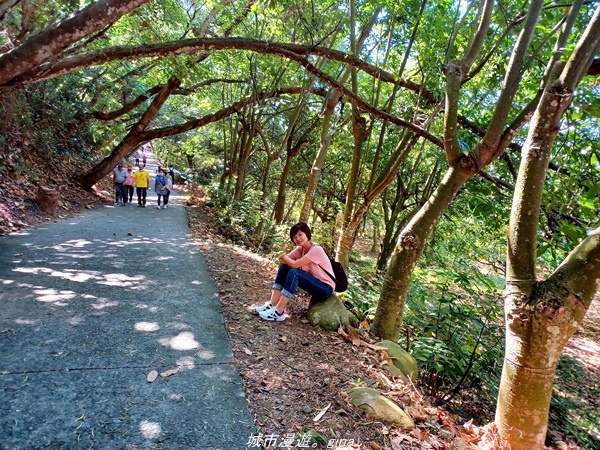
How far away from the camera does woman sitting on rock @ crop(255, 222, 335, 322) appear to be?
14.8 feet

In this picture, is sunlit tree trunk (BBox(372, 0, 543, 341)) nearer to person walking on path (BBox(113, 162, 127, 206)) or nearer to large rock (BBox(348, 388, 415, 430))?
large rock (BBox(348, 388, 415, 430))

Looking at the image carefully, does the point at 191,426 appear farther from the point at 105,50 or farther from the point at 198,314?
the point at 105,50

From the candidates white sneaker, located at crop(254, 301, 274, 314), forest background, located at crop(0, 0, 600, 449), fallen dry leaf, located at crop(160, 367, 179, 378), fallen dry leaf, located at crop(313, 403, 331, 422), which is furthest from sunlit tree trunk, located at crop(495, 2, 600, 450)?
fallen dry leaf, located at crop(160, 367, 179, 378)

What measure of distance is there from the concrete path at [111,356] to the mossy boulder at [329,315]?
121 cm

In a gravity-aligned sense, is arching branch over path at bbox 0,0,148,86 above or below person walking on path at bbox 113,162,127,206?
above

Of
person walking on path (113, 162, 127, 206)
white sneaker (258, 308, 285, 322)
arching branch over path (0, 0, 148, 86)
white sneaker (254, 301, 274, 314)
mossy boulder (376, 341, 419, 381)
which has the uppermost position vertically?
arching branch over path (0, 0, 148, 86)

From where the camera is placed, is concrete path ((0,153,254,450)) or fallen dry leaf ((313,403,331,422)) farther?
fallen dry leaf ((313,403,331,422))

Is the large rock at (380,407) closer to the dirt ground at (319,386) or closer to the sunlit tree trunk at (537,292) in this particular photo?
the dirt ground at (319,386)

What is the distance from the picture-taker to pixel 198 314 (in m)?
4.44


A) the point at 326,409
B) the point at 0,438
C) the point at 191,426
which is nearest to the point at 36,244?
the point at 0,438

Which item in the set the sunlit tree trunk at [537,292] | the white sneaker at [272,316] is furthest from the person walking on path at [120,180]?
the sunlit tree trunk at [537,292]

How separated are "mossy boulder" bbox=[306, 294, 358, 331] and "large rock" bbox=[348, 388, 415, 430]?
140cm

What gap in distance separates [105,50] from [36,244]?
3.85 meters

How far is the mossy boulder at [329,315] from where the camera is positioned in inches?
180
